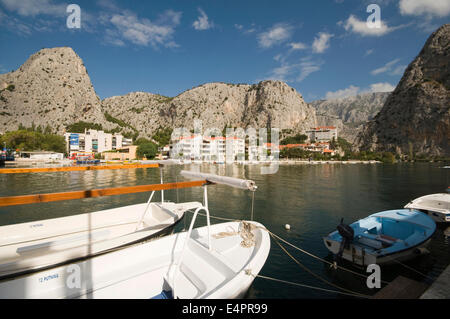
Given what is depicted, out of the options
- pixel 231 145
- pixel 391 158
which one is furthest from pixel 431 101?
pixel 231 145

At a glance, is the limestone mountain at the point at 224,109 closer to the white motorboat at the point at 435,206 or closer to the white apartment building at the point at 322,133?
the white apartment building at the point at 322,133

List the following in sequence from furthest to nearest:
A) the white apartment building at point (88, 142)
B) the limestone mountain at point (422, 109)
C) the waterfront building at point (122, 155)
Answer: the limestone mountain at point (422, 109) < the white apartment building at point (88, 142) < the waterfront building at point (122, 155)

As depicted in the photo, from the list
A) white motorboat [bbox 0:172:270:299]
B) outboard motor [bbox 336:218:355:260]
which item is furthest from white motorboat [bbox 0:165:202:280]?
outboard motor [bbox 336:218:355:260]

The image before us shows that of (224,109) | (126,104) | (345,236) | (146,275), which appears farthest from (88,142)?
(345,236)

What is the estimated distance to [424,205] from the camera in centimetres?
1284

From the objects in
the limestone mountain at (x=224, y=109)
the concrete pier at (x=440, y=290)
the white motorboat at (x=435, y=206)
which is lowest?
the white motorboat at (x=435, y=206)

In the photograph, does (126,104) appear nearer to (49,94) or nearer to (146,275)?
(49,94)

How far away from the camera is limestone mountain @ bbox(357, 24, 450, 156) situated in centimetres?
9544

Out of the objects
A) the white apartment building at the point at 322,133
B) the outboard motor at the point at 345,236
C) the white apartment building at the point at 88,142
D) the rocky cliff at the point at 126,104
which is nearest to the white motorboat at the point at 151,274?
the outboard motor at the point at 345,236

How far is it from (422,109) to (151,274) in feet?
460

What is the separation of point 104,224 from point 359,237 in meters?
10.1

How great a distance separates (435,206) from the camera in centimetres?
1282

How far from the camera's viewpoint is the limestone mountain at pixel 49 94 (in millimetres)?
99000

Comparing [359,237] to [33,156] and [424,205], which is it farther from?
[33,156]
